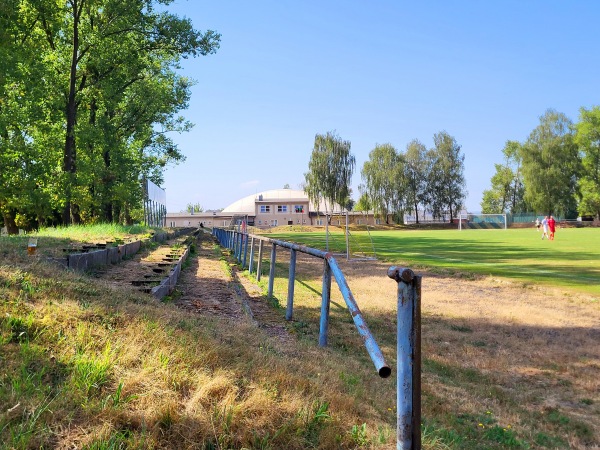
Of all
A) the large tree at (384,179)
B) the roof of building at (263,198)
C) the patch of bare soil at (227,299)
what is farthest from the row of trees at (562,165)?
the patch of bare soil at (227,299)

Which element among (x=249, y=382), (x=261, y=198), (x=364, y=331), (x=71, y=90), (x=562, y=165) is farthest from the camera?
(x=261, y=198)

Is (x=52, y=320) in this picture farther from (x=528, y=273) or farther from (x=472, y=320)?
(x=528, y=273)

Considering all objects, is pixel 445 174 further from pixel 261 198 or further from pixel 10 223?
pixel 10 223

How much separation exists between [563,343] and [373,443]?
14.3 feet

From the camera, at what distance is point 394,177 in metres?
76.1

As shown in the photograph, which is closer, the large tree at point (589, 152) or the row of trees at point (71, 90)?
the row of trees at point (71, 90)

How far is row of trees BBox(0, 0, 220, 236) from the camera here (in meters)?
20.9

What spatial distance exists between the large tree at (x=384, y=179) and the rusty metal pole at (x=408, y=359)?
75581mm

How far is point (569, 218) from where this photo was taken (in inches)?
3346

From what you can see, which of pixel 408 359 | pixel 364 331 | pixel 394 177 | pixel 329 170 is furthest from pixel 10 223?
pixel 394 177

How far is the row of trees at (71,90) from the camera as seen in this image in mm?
20875

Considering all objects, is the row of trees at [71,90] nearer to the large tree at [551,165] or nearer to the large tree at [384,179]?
the large tree at [384,179]

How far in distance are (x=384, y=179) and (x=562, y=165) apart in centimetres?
2700

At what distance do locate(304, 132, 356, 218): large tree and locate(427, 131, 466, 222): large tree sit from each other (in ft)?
48.4
